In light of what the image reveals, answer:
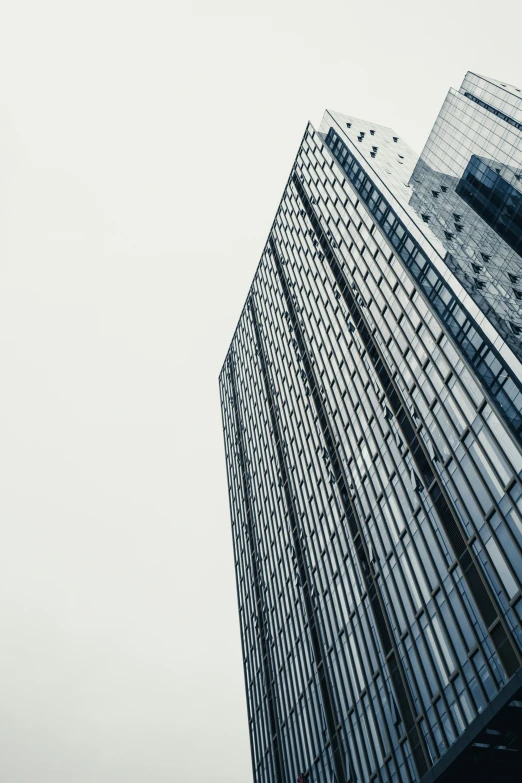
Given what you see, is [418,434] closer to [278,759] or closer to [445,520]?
[445,520]

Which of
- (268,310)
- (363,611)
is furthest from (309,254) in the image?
(363,611)

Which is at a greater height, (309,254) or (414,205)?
(414,205)

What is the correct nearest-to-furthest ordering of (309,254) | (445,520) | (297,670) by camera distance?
(445,520) → (297,670) → (309,254)

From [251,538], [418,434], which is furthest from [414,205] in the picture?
[251,538]

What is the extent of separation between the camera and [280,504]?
82.6 m

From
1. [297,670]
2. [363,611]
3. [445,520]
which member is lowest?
[297,670]

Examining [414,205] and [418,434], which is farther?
[414,205]

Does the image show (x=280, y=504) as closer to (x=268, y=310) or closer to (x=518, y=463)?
(x=268, y=310)

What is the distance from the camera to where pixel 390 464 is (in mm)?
55406

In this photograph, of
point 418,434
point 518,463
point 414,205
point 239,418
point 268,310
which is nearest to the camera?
point 518,463

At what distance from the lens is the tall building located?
→ 40.6 metres

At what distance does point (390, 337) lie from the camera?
60719mm

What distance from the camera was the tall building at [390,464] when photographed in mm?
40594

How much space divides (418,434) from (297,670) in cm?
3129
